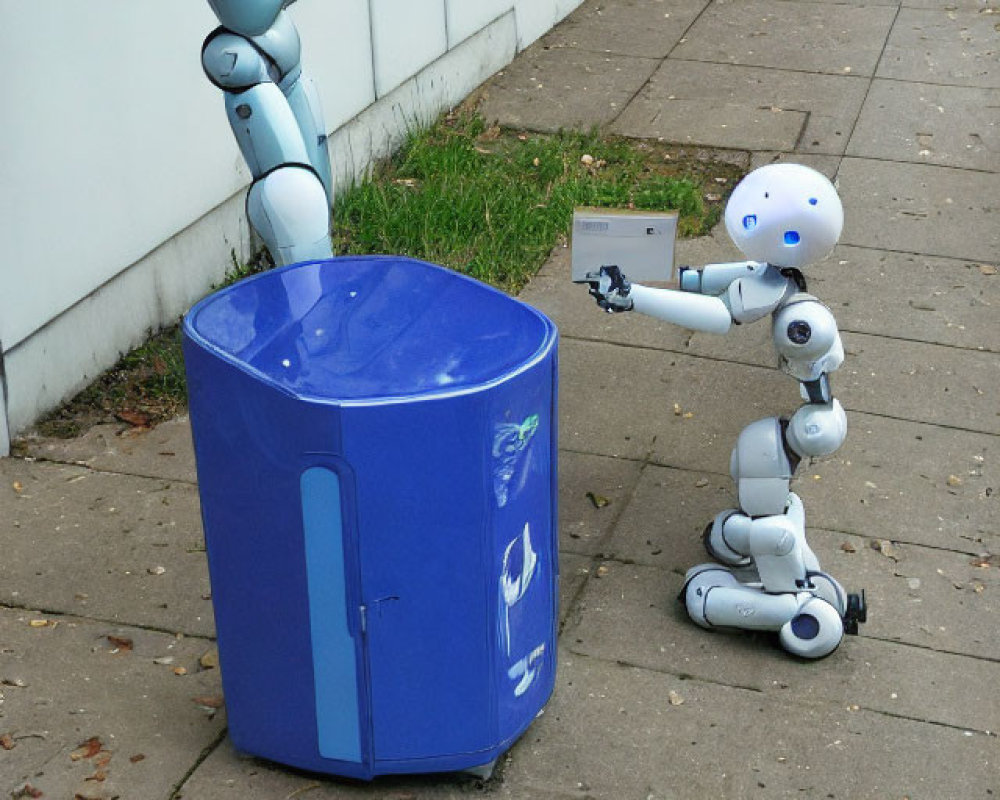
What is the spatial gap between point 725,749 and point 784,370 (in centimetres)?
113

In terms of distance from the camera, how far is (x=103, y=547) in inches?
210

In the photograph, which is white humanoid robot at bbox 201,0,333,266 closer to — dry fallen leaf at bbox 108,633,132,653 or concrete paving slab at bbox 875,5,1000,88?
dry fallen leaf at bbox 108,633,132,653

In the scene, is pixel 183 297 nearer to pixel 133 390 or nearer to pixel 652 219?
pixel 133 390

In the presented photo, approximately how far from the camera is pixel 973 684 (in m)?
4.69

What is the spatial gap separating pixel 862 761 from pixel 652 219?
1.63 meters

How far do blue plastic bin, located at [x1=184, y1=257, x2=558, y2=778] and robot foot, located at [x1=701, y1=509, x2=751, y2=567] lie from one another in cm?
99

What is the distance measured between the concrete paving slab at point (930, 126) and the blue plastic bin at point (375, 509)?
17.4 feet

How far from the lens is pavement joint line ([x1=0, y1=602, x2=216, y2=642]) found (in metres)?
4.88

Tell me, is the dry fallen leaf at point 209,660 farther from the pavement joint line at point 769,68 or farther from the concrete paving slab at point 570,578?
the pavement joint line at point 769,68

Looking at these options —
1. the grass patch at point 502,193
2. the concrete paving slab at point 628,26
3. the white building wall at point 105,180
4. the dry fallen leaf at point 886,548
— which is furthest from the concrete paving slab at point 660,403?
the concrete paving slab at point 628,26

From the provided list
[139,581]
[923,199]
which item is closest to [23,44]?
[139,581]

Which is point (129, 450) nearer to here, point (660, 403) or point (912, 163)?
point (660, 403)

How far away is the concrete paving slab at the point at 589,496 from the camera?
5.45 meters

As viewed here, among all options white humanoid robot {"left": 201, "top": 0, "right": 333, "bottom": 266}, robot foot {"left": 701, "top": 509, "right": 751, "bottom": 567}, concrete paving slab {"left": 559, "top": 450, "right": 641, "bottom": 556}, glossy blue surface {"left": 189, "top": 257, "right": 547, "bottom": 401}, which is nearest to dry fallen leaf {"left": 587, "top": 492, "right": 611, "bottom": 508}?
concrete paving slab {"left": 559, "top": 450, "right": 641, "bottom": 556}
